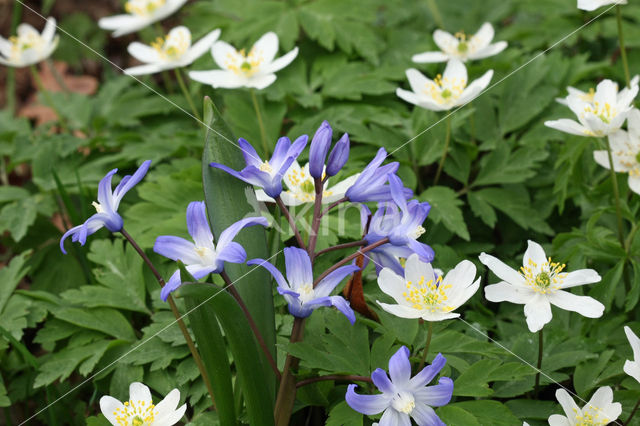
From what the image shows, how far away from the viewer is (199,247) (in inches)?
47.8

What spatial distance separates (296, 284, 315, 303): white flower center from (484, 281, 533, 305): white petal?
0.40 metres

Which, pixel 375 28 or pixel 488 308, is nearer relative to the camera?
pixel 488 308

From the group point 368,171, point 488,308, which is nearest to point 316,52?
point 488,308

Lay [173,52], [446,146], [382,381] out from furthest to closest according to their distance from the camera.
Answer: [173,52], [446,146], [382,381]

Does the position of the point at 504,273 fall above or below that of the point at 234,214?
below

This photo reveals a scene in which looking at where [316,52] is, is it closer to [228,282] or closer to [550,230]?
[550,230]

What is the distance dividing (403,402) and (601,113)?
103 cm

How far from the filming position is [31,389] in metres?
1.86

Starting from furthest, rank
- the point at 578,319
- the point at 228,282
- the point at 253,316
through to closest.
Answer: the point at 578,319 → the point at 253,316 → the point at 228,282

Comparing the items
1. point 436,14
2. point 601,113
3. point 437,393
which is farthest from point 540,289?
point 436,14

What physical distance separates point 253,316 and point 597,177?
4.34ft

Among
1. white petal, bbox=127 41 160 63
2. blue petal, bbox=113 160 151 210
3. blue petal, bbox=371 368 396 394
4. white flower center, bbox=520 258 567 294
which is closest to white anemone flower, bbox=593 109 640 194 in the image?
white flower center, bbox=520 258 567 294

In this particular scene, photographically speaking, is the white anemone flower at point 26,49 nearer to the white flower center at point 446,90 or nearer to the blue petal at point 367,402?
the white flower center at point 446,90

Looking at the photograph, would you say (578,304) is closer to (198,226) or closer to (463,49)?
(198,226)
